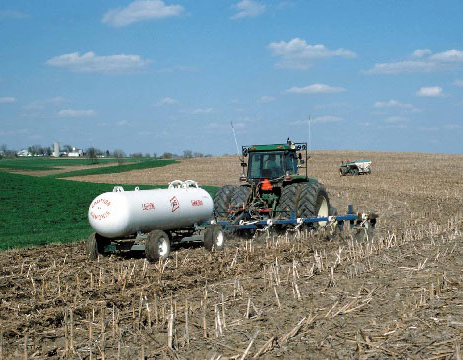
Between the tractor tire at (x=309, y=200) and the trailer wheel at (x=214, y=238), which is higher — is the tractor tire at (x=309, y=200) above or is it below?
above

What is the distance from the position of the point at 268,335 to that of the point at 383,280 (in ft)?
10.6

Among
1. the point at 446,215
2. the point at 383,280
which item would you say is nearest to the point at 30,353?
the point at 383,280

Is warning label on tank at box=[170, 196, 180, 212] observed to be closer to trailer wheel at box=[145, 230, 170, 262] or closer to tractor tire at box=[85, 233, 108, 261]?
trailer wheel at box=[145, 230, 170, 262]

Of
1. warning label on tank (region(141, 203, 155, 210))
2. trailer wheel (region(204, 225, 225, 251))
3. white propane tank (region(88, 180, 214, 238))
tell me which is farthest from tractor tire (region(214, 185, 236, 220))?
warning label on tank (region(141, 203, 155, 210))

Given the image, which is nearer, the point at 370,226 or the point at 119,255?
the point at 119,255

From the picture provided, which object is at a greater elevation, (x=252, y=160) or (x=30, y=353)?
(x=252, y=160)

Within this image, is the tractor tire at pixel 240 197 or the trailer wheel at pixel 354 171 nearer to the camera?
the tractor tire at pixel 240 197

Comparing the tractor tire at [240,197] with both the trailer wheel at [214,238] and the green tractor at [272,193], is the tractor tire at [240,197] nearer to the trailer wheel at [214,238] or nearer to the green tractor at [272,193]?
the green tractor at [272,193]

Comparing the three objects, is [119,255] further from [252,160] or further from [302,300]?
[302,300]

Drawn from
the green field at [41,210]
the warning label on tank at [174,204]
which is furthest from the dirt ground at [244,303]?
the green field at [41,210]

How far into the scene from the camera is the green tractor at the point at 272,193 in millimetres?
14469

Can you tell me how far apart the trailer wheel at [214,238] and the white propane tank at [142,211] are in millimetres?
706

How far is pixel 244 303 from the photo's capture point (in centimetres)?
782

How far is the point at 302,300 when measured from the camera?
7.85m
